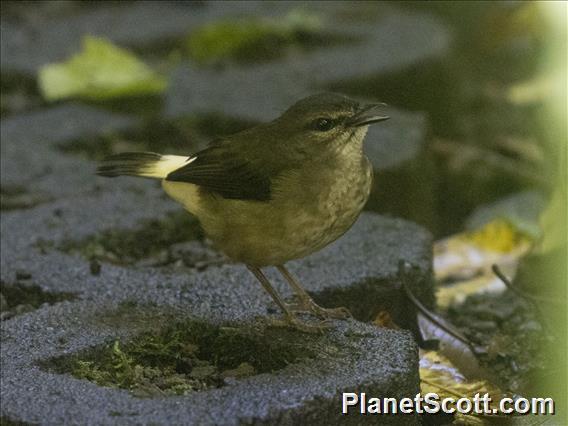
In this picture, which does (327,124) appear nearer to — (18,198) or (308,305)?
(308,305)

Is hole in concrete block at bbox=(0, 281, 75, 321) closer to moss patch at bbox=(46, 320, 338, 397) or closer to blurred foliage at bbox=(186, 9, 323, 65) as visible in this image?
moss patch at bbox=(46, 320, 338, 397)

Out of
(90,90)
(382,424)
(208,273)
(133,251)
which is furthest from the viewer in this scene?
(90,90)

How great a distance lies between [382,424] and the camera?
3.40 meters

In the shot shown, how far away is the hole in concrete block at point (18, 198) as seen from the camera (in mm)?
5348

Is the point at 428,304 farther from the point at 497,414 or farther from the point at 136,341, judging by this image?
the point at 136,341

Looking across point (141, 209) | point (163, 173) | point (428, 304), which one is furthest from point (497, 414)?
point (141, 209)

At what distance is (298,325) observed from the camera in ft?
12.6

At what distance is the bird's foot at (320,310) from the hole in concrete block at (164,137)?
1.89m

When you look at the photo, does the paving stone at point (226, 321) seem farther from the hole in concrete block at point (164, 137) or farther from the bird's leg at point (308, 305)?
the hole in concrete block at point (164, 137)

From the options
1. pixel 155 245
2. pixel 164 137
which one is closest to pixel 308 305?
pixel 155 245

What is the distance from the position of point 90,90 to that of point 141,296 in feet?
8.22

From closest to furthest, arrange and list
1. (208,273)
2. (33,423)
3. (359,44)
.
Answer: (33,423) → (208,273) → (359,44)

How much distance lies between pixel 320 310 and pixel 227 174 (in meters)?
0.55

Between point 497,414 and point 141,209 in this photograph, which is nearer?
point 497,414
